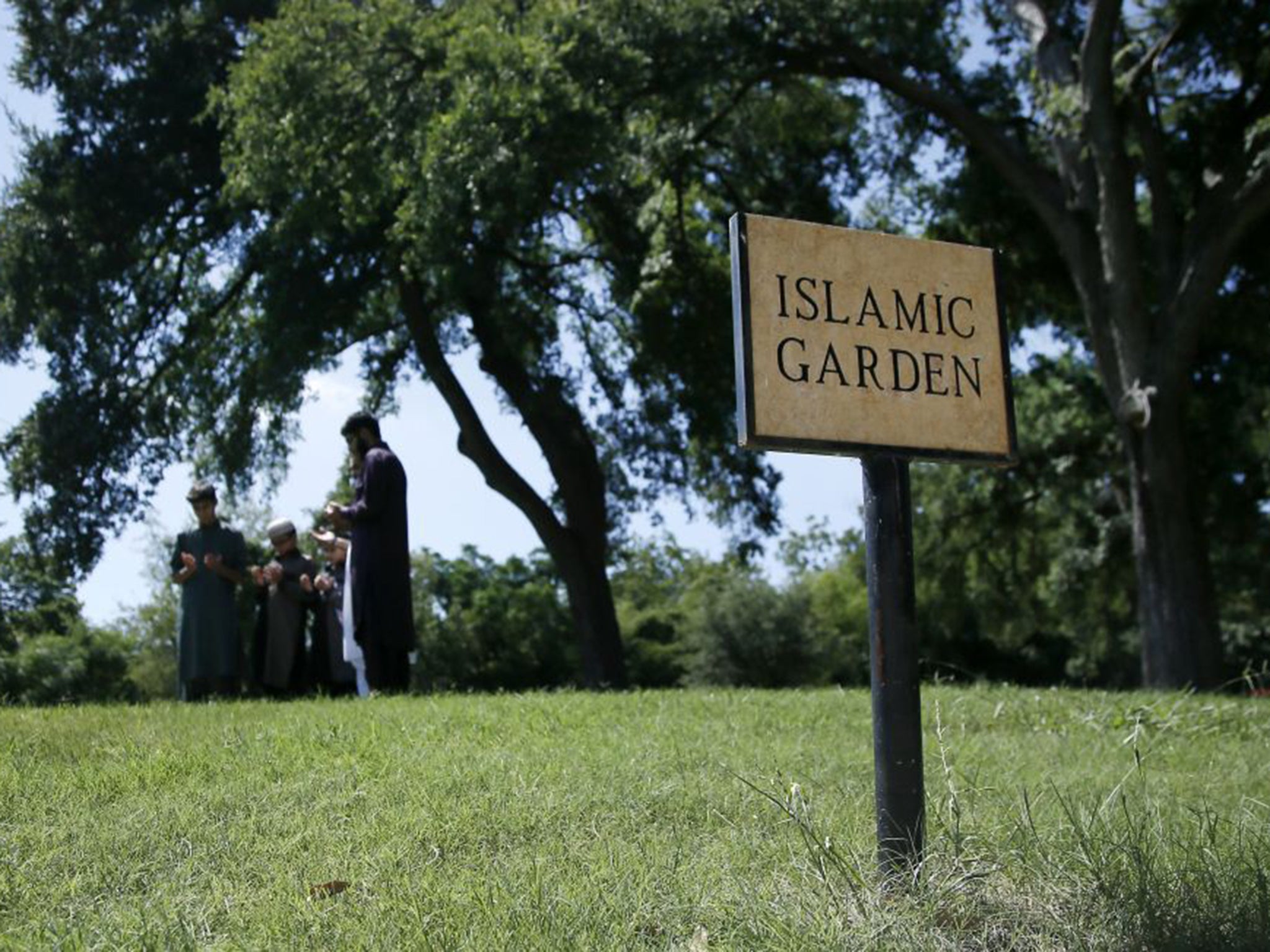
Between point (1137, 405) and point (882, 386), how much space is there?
13.2 m

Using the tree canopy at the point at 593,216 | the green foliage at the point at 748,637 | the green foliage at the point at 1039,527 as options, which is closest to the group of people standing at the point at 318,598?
the tree canopy at the point at 593,216

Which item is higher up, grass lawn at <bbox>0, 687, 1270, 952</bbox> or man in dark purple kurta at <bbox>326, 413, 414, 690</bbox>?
man in dark purple kurta at <bbox>326, 413, 414, 690</bbox>

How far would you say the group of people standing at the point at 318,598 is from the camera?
10.7m

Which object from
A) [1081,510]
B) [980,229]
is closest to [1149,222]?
[980,229]

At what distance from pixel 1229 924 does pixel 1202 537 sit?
15036 millimetres

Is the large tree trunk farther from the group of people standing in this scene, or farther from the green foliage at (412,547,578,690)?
the green foliage at (412,547,578,690)

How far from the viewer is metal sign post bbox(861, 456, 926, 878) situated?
4.12 meters

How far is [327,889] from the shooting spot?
159 inches

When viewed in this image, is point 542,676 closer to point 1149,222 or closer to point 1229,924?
point 1149,222

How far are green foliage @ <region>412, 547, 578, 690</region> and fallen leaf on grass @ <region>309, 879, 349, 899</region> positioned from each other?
2771cm

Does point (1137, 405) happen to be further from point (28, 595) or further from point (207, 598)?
point (28, 595)

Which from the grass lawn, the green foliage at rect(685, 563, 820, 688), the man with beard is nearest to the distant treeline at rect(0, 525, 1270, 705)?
the green foliage at rect(685, 563, 820, 688)

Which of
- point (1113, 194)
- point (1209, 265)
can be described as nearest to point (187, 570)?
point (1113, 194)

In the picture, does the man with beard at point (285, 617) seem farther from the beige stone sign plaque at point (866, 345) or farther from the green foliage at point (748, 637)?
the green foliage at point (748, 637)
